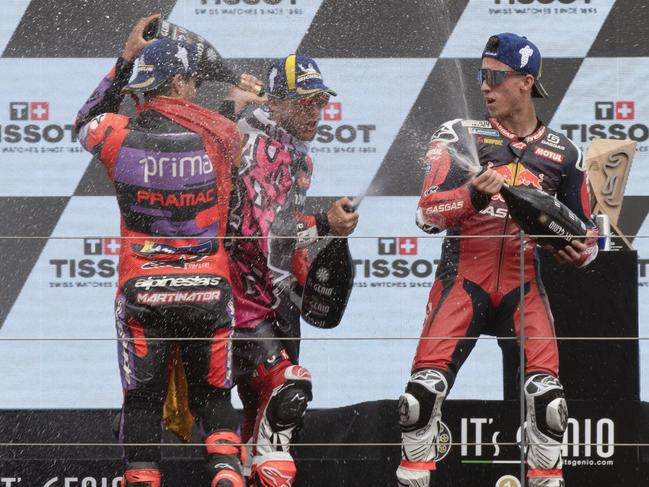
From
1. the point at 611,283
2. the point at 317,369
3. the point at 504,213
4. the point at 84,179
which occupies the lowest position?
the point at 317,369

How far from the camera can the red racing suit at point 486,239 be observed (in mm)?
3229

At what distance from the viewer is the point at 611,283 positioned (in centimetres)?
352

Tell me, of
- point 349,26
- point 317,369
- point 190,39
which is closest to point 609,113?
point 349,26

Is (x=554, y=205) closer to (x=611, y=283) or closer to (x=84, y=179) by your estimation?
(x=611, y=283)

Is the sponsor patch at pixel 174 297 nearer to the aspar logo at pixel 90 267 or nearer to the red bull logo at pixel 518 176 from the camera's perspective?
the red bull logo at pixel 518 176

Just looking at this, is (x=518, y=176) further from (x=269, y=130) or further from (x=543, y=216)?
(x=269, y=130)

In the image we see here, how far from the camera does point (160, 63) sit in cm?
326

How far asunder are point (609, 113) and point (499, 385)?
0.99m

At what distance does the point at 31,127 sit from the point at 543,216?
2.04 metres

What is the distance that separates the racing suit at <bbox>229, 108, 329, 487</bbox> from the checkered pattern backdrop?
887 millimetres

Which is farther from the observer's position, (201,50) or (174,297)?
(201,50)

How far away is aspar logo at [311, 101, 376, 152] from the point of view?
180 inches

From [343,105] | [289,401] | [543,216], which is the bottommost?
[289,401]

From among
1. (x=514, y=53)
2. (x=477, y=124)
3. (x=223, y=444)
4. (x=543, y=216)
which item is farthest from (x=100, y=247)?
(x=543, y=216)
